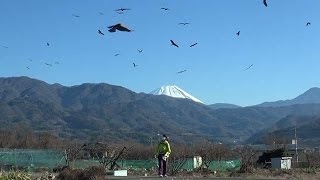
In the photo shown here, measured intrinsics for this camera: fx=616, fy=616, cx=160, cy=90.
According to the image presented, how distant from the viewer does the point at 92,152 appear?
54469 millimetres

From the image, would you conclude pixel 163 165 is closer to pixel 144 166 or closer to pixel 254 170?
pixel 254 170

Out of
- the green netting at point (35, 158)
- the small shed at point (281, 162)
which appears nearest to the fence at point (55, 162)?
the green netting at point (35, 158)

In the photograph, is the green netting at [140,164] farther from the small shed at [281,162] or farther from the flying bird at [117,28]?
the flying bird at [117,28]

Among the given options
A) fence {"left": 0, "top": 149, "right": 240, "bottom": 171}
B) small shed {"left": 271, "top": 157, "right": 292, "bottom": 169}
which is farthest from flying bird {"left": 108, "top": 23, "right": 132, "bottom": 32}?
small shed {"left": 271, "top": 157, "right": 292, "bottom": 169}

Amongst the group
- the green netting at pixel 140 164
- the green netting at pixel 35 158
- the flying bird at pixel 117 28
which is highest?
the flying bird at pixel 117 28

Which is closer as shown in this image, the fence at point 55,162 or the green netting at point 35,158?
the fence at point 55,162

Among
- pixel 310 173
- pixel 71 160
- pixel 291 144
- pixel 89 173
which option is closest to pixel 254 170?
pixel 310 173

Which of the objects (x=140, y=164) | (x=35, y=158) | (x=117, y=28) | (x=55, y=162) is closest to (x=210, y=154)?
(x=140, y=164)

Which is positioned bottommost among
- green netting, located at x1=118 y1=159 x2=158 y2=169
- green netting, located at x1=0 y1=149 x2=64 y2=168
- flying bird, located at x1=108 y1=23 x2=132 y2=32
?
green netting, located at x1=118 y1=159 x2=158 y2=169

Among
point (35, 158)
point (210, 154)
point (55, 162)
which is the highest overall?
point (210, 154)

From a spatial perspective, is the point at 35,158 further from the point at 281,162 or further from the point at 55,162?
the point at 281,162

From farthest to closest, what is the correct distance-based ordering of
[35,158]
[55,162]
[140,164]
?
[35,158]
[55,162]
[140,164]

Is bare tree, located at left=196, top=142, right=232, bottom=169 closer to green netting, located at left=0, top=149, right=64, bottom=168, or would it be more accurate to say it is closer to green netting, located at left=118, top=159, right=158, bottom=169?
green netting, located at left=118, top=159, right=158, bottom=169

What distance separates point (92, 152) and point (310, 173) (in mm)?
23221
